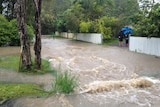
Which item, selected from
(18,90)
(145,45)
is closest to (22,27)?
(18,90)

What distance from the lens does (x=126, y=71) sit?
1272 cm

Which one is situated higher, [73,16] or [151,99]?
[73,16]

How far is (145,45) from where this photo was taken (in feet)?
63.7

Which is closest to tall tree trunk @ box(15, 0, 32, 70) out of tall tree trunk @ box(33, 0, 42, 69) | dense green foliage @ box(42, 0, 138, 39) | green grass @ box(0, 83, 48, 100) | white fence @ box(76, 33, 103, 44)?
tall tree trunk @ box(33, 0, 42, 69)

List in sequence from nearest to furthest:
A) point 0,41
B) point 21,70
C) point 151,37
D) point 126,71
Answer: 1. point 21,70
2. point 126,71
3. point 151,37
4. point 0,41

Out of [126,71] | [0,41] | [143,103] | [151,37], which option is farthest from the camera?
[0,41]

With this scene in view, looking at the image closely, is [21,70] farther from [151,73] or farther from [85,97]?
[151,73]

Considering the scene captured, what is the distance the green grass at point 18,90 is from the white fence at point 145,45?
10693 millimetres

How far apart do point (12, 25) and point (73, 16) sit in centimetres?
1062

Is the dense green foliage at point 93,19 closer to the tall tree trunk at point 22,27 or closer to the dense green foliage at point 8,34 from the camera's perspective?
the dense green foliage at point 8,34

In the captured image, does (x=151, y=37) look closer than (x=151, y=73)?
No

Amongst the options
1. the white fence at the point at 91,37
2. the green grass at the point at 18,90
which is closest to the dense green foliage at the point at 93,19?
the white fence at the point at 91,37

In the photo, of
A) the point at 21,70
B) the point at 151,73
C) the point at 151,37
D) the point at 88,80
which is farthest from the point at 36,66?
the point at 151,37

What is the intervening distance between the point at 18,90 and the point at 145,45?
42.3 ft
